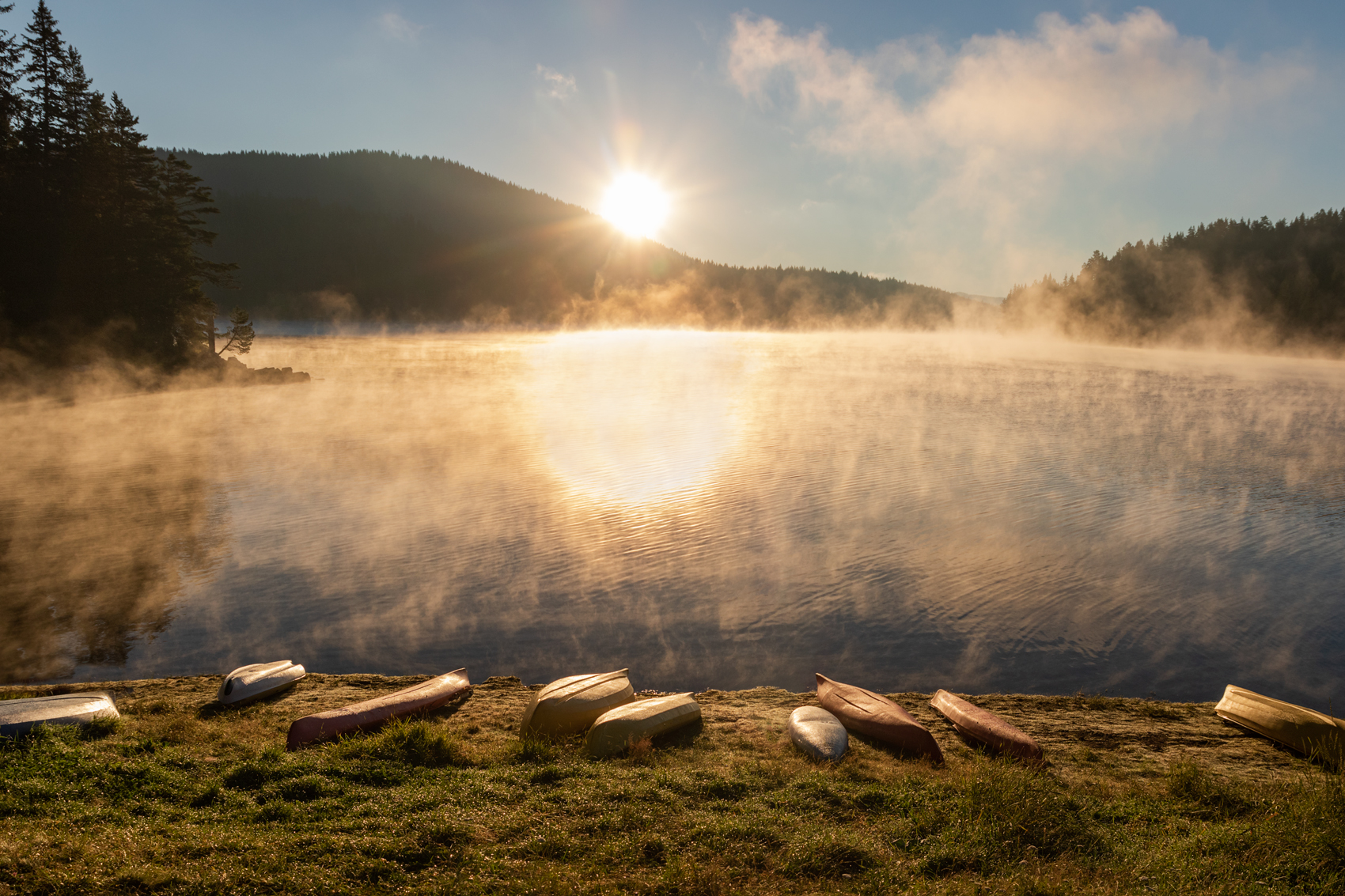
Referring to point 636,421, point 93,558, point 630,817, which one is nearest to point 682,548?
point 630,817

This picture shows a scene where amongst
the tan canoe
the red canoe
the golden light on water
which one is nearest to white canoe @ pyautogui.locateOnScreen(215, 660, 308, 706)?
the red canoe

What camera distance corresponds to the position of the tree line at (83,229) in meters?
37.7

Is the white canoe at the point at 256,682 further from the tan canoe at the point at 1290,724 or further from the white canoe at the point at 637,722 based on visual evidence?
the tan canoe at the point at 1290,724

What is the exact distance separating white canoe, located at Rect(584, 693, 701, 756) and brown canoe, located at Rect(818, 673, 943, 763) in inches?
81.7

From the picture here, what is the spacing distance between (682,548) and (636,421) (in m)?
20.2

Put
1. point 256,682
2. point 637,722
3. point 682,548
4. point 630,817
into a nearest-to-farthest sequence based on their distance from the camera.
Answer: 1. point 630,817
2. point 637,722
3. point 256,682
4. point 682,548

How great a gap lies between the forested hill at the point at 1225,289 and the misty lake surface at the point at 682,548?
10192 cm

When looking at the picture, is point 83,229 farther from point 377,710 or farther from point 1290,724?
point 1290,724

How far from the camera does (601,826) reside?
6301 millimetres

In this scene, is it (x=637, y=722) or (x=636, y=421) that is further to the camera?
(x=636, y=421)

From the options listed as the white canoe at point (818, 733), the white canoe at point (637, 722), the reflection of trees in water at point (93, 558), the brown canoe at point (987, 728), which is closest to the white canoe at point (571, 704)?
the white canoe at point (637, 722)

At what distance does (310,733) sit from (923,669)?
382 inches

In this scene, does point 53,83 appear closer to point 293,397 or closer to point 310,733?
point 293,397

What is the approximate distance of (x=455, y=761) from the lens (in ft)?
25.8
